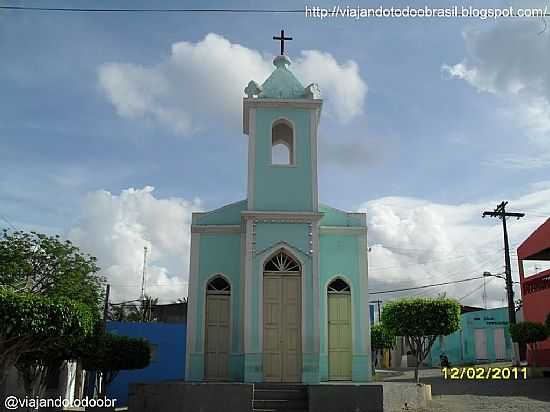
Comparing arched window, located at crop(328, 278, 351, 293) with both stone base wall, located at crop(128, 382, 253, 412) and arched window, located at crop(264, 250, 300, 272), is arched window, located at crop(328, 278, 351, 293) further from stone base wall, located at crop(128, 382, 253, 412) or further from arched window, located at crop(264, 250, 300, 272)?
stone base wall, located at crop(128, 382, 253, 412)

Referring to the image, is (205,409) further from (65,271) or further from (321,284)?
(65,271)

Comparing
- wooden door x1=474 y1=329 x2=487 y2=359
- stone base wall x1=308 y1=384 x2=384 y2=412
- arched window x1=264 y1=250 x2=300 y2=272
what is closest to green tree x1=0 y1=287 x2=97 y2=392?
arched window x1=264 y1=250 x2=300 y2=272

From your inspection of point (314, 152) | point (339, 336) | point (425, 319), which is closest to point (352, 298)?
point (339, 336)

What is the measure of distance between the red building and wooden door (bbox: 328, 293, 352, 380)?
1190 centimetres

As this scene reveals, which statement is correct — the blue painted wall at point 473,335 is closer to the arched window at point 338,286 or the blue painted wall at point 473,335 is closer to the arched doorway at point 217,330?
the arched window at point 338,286

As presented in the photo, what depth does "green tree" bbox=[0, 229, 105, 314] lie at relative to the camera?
85.8ft

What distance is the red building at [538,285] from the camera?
24.3 metres

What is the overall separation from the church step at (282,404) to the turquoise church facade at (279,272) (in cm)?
148

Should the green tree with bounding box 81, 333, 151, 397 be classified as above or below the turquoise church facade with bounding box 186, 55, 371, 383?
below

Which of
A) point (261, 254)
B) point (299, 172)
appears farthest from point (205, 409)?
point (299, 172)

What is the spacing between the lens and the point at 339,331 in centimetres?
1605

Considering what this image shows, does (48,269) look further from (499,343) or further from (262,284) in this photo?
(499,343)

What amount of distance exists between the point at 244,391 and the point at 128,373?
18.4 m

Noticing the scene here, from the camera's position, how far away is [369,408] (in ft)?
41.9
